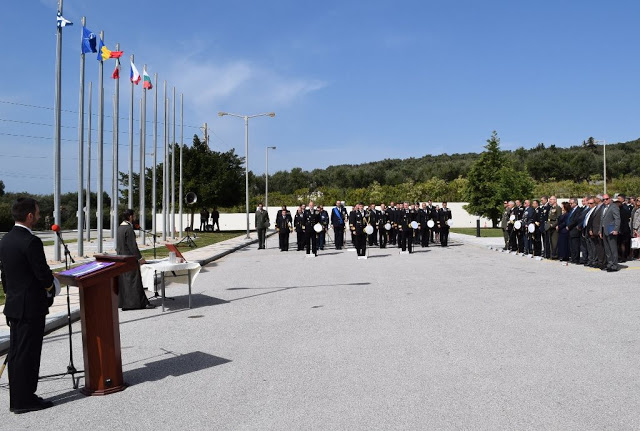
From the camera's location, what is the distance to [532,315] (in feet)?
30.6

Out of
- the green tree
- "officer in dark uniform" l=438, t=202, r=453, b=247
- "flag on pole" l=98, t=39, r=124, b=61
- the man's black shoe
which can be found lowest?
the man's black shoe

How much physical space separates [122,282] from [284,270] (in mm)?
7312

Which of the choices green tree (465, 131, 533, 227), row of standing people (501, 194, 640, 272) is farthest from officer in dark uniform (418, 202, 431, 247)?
green tree (465, 131, 533, 227)

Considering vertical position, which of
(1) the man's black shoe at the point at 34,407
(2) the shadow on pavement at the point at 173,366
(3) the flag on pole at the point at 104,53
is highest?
(3) the flag on pole at the point at 104,53

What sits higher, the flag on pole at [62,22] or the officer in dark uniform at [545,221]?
the flag on pole at [62,22]

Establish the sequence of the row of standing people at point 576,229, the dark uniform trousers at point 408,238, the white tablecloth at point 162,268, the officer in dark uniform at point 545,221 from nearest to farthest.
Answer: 1. the white tablecloth at point 162,268
2. the row of standing people at point 576,229
3. the officer in dark uniform at point 545,221
4. the dark uniform trousers at point 408,238

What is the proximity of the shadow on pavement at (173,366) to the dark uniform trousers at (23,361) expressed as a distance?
101 cm

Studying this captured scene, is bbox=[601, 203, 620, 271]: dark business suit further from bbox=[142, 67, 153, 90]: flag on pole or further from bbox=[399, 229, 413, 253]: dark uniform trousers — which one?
bbox=[142, 67, 153, 90]: flag on pole

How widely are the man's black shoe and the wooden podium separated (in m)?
0.43

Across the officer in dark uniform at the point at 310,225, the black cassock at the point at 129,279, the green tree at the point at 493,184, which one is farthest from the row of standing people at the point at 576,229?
the green tree at the point at 493,184

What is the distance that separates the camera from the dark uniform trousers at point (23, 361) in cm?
513

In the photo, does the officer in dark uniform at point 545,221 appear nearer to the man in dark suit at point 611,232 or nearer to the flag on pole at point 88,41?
the man in dark suit at point 611,232

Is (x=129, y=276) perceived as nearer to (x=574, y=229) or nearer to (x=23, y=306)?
(x=23, y=306)

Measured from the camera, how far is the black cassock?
1036cm
